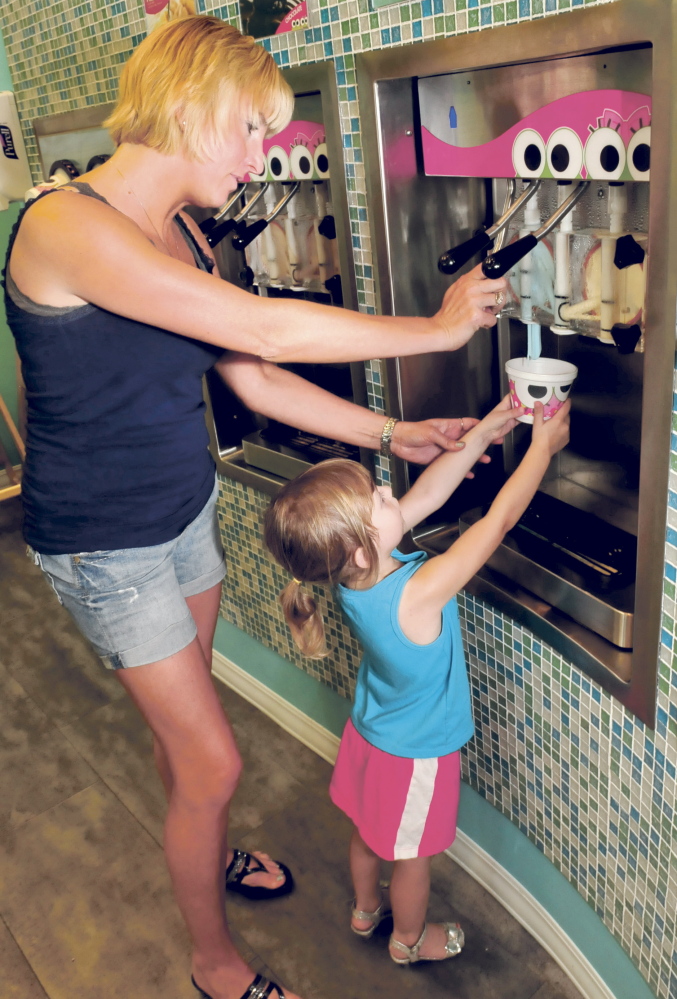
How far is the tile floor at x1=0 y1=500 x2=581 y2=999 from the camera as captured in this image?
167 centimetres

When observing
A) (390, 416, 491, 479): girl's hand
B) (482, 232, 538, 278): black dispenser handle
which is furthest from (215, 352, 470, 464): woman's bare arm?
(482, 232, 538, 278): black dispenser handle

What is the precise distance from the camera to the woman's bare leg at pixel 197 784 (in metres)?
1.39

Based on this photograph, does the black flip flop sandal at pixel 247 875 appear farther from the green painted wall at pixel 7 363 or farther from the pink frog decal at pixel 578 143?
the green painted wall at pixel 7 363

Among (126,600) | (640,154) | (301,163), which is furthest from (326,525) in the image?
(301,163)

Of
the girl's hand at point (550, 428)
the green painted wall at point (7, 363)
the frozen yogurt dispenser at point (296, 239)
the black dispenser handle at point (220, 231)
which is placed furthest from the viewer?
the green painted wall at point (7, 363)

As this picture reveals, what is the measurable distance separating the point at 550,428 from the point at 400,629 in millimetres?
391

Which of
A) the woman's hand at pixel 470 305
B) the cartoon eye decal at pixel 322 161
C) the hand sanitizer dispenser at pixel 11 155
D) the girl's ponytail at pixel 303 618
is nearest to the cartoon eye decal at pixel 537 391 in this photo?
the woman's hand at pixel 470 305

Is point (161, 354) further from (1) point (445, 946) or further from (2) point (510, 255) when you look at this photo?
(1) point (445, 946)

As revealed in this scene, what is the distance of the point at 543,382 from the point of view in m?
1.32

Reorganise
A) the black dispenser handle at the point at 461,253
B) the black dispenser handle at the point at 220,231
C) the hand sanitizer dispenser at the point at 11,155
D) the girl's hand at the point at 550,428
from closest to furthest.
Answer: the black dispenser handle at the point at 461,253, the girl's hand at the point at 550,428, the black dispenser handle at the point at 220,231, the hand sanitizer dispenser at the point at 11,155

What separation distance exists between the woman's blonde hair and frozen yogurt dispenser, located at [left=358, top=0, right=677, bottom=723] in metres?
0.24

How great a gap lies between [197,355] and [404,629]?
0.53 m

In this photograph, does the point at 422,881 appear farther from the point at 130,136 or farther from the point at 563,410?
the point at 130,136

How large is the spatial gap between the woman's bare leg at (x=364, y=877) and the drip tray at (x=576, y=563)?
1.98 ft
